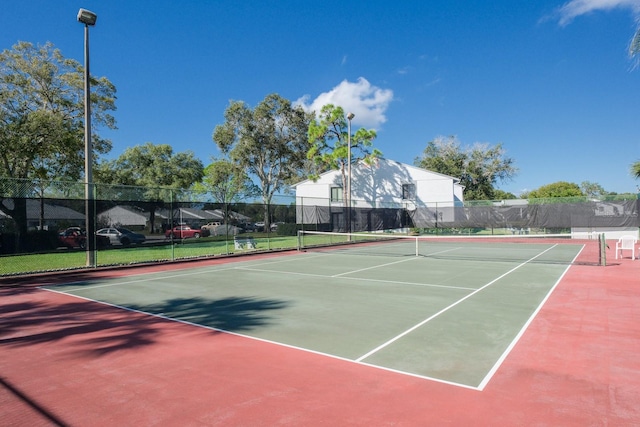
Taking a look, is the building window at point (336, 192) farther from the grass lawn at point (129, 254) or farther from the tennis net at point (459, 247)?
the grass lawn at point (129, 254)

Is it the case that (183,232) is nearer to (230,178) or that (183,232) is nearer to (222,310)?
(222,310)

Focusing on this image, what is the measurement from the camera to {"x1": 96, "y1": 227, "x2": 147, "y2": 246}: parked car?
14.0 meters

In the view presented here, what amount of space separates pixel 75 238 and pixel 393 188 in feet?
88.2

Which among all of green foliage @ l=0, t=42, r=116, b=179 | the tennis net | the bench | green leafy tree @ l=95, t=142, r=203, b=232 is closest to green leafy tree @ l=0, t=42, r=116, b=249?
green foliage @ l=0, t=42, r=116, b=179

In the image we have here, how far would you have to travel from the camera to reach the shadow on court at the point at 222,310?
21.6ft

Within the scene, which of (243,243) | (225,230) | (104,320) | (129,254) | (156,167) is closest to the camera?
(104,320)

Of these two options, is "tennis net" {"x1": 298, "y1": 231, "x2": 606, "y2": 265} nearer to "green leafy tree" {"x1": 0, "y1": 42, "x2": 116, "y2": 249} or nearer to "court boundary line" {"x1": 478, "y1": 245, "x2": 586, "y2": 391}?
"court boundary line" {"x1": 478, "y1": 245, "x2": 586, "y2": 391}

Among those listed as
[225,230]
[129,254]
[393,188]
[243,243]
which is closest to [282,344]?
[225,230]

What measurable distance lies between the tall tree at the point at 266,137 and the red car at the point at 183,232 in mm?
24215

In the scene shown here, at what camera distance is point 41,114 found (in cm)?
2138

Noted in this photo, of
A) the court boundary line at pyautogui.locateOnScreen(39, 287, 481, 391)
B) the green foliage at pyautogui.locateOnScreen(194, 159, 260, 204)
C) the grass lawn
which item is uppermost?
the green foliage at pyautogui.locateOnScreen(194, 159, 260, 204)

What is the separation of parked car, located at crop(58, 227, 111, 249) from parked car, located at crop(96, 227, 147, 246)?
0.26m

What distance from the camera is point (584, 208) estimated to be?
23594 millimetres

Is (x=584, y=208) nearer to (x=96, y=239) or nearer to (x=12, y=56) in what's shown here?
(x=96, y=239)
